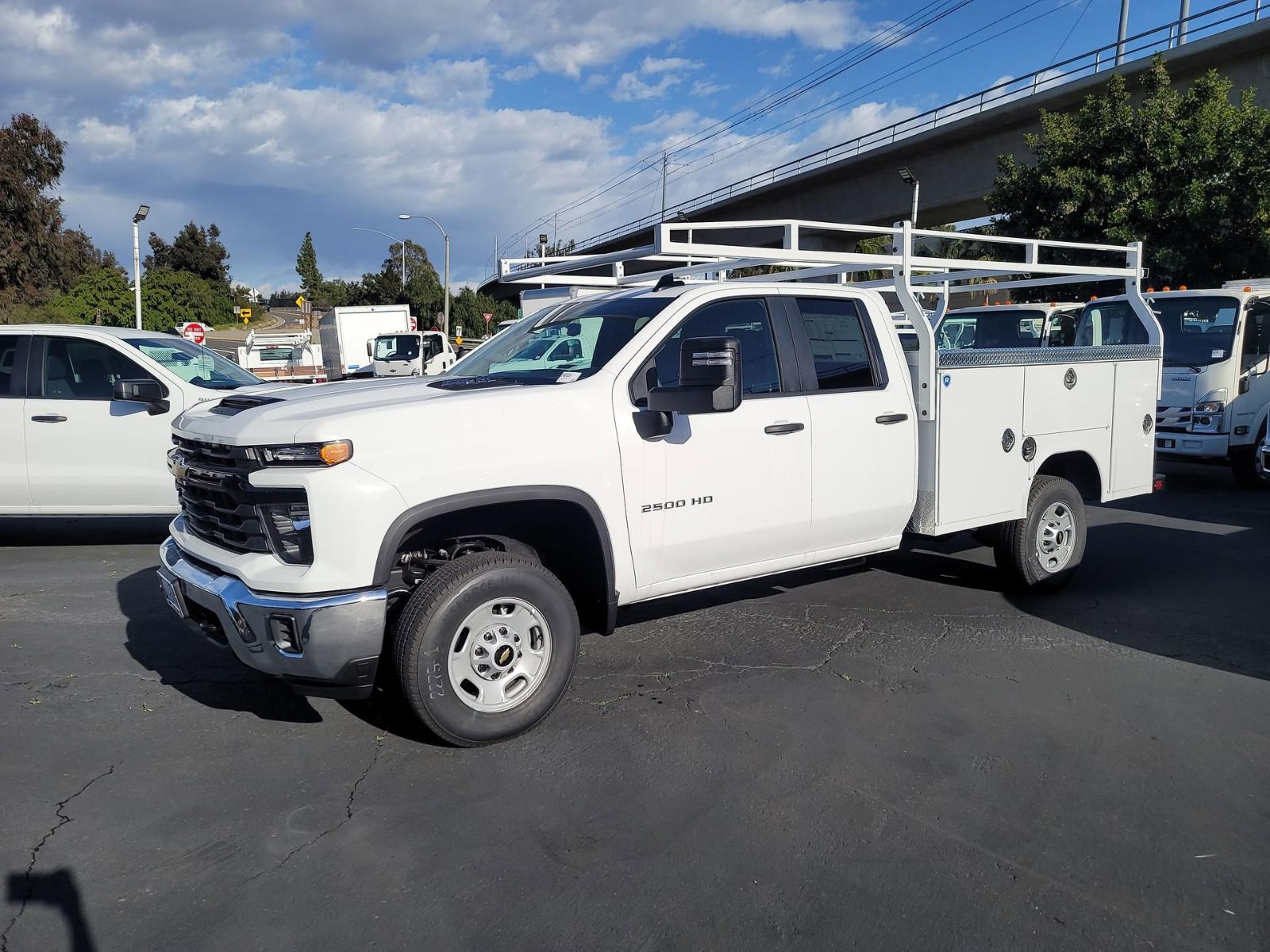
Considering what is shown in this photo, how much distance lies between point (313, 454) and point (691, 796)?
196 cm

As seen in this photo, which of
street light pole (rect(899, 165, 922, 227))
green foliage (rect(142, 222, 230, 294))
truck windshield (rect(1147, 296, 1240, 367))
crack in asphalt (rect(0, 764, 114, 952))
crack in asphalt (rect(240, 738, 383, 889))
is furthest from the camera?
green foliage (rect(142, 222, 230, 294))

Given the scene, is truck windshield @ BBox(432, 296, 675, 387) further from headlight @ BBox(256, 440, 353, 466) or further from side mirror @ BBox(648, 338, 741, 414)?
headlight @ BBox(256, 440, 353, 466)

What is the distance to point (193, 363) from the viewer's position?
8.31 metres

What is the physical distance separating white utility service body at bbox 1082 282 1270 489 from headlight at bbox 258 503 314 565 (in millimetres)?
10774

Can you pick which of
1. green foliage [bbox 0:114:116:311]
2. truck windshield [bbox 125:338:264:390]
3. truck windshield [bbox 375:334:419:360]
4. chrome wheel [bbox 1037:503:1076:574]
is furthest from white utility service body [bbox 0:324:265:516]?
green foliage [bbox 0:114:116:311]

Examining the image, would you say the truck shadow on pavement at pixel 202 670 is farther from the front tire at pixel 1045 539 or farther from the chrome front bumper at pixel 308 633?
the front tire at pixel 1045 539

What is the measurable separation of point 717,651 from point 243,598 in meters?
2.67

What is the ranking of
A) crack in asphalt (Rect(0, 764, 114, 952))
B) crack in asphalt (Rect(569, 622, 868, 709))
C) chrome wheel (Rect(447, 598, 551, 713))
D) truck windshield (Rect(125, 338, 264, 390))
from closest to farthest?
crack in asphalt (Rect(0, 764, 114, 952)) < chrome wheel (Rect(447, 598, 551, 713)) < crack in asphalt (Rect(569, 622, 868, 709)) < truck windshield (Rect(125, 338, 264, 390))

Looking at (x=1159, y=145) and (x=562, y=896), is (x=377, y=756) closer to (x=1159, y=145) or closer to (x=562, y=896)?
(x=562, y=896)

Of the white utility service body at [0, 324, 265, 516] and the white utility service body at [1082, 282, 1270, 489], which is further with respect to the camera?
the white utility service body at [1082, 282, 1270, 489]

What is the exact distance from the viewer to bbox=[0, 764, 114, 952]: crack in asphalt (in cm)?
294

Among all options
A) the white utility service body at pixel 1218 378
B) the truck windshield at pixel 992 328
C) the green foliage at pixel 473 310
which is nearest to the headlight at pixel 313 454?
the white utility service body at pixel 1218 378

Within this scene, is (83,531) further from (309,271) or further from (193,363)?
(309,271)

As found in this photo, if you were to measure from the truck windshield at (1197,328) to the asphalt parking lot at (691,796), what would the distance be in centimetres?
682
